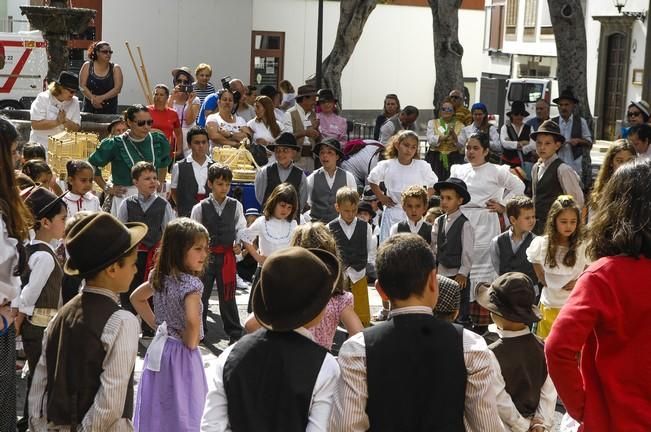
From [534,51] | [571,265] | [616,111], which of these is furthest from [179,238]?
[534,51]

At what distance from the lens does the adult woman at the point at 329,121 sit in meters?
14.4

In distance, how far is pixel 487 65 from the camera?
42969 mm

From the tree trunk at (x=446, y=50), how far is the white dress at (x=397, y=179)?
872 cm

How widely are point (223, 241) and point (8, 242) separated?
4835mm

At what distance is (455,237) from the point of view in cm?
921

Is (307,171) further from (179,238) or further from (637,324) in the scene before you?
(637,324)

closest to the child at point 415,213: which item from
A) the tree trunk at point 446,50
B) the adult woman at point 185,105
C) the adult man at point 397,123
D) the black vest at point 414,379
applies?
the adult woman at point 185,105

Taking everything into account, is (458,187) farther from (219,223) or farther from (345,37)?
(345,37)

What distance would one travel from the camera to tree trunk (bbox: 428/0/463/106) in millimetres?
19734

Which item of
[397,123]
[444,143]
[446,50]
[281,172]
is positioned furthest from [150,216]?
[446,50]

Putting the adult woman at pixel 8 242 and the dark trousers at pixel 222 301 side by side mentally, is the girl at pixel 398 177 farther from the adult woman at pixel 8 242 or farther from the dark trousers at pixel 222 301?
the adult woman at pixel 8 242

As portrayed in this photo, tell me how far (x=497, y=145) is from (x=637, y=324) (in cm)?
1194

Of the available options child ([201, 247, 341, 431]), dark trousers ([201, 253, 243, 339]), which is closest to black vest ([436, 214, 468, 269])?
dark trousers ([201, 253, 243, 339])

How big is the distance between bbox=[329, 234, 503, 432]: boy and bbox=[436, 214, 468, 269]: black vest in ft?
17.9
